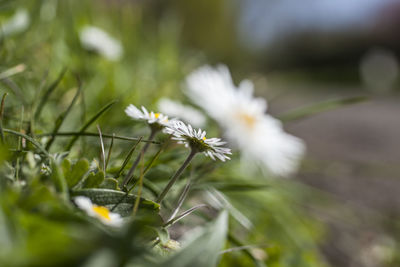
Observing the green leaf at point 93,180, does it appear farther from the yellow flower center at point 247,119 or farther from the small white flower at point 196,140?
the yellow flower center at point 247,119

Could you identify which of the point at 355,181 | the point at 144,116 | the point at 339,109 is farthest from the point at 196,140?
the point at 339,109

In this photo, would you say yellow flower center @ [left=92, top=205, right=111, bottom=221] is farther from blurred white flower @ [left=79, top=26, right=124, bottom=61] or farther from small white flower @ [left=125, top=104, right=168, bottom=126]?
blurred white flower @ [left=79, top=26, right=124, bottom=61]

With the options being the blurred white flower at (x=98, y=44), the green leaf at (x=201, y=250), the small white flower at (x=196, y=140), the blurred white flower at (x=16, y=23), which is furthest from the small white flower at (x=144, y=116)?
the blurred white flower at (x=98, y=44)

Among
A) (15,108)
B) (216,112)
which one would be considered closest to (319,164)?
Answer: (216,112)

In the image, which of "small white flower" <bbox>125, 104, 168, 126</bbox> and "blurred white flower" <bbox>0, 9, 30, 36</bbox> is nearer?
"small white flower" <bbox>125, 104, 168, 126</bbox>

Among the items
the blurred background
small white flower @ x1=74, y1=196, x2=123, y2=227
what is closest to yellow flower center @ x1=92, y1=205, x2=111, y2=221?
small white flower @ x1=74, y1=196, x2=123, y2=227

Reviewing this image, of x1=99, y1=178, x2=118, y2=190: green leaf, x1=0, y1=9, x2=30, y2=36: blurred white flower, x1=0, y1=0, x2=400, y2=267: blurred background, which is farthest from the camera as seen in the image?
x1=0, y1=0, x2=400, y2=267: blurred background
